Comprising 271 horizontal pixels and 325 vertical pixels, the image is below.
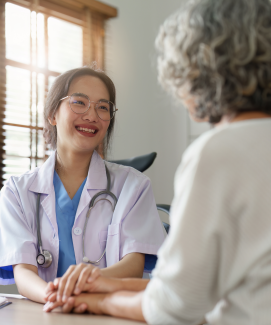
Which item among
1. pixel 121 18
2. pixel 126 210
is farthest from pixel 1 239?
pixel 121 18

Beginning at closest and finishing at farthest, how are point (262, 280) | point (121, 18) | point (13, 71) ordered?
point (262, 280), point (13, 71), point (121, 18)

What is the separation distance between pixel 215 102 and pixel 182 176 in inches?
6.0

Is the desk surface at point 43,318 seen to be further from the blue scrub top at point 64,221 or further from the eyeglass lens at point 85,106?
the eyeglass lens at point 85,106

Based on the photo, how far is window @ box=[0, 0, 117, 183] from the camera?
2.98 metres

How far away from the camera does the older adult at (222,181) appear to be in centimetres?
61

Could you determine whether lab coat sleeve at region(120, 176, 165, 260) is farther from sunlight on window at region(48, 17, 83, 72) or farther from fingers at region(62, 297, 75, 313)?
sunlight on window at region(48, 17, 83, 72)

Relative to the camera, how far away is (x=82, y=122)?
163 centimetres

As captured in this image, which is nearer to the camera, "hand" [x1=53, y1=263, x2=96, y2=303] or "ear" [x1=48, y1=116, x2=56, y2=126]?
"hand" [x1=53, y1=263, x2=96, y2=303]

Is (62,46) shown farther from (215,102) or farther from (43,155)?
(215,102)

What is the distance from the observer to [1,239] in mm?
1405

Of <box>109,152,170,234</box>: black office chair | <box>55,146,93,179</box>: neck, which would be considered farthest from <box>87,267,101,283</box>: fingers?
<box>109,152,170,234</box>: black office chair

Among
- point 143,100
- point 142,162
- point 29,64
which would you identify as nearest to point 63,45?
point 29,64

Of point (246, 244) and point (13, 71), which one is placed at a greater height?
point (13, 71)

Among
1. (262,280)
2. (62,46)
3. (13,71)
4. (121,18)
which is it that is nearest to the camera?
(262,280)
